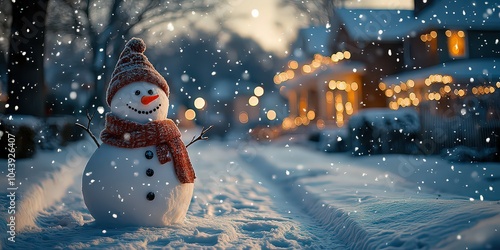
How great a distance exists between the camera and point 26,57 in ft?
A: 45.1

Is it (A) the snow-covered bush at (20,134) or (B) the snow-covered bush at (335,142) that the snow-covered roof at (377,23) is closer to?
(B) the snow-covered bush at (335,142)

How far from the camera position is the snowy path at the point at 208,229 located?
517cm

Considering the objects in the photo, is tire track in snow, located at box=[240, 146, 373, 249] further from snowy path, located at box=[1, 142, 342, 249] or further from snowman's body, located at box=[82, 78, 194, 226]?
snowman's body, located at box=[82, 78, 194, 226]

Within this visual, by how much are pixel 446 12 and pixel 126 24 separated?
52.9ft

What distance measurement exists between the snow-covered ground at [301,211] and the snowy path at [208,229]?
1cm

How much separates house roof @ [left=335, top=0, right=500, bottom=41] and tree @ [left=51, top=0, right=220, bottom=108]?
11845mm

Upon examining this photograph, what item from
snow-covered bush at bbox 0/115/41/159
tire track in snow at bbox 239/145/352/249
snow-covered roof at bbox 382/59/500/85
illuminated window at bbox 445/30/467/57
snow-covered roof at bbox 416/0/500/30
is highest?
snow-covered roof at bbox 416/0/500/30

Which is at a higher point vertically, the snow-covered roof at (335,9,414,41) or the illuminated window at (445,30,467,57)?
the snow-covered roof at (335,9,414,41)

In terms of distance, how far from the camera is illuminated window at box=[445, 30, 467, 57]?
74.3 feet

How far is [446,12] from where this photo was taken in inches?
902

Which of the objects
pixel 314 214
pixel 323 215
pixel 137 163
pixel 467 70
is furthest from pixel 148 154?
pixel 467 70

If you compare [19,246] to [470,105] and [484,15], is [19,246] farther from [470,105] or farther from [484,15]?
[484,15]

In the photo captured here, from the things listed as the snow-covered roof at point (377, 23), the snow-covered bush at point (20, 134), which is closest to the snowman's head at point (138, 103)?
the snow-covered bush at point (20, 134)

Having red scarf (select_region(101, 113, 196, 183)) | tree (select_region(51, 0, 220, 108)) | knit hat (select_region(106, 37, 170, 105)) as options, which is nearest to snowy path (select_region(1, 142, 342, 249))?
red scarf (select_region(101, 113, 196, 183))
